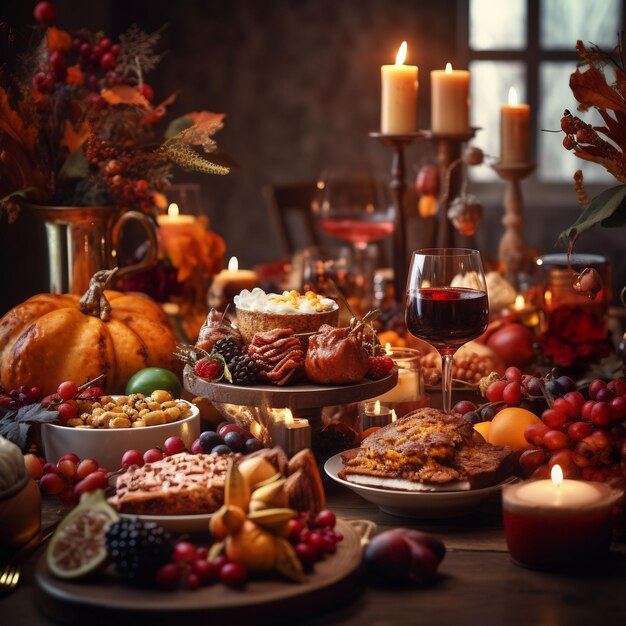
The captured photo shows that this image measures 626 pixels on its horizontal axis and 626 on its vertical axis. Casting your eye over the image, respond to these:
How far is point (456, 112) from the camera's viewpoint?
7.90 feet

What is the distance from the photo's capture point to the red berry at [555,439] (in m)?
1.38

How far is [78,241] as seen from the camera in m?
1.97

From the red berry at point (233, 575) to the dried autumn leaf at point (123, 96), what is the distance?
45.3 inches

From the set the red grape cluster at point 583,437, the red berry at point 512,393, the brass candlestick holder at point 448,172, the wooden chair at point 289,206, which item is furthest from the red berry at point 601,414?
the wooden chair at point 289,206

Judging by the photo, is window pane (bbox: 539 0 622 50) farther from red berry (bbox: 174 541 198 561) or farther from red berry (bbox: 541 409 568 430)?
red berry (bbox: 174 541 198 561)

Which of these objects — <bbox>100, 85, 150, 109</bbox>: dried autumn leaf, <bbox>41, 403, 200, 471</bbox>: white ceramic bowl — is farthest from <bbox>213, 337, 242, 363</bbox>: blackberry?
<bbox>100, 85, 150, 109</bbox>: dried autumn leaf

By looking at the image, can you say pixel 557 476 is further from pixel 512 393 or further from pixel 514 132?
pixel 514 132

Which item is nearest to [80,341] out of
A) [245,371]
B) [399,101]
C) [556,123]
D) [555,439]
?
[245,371]

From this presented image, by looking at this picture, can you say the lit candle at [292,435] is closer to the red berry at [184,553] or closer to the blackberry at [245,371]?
the blackberry at [245,371]

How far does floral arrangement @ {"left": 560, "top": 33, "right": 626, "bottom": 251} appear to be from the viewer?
1466mm

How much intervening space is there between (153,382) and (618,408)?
775 mm

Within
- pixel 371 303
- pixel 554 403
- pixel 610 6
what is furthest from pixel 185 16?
pixel 554 403

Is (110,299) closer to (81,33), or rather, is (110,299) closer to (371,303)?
(81,33)

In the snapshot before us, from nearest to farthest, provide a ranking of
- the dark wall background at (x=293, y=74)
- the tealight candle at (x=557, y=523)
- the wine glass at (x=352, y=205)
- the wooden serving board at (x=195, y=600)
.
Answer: the wooden serving board at (x=195, y=600)
the tealight candle at (x=557, y=523)
the wine glass at (x=352, y=205)
the dark wall background at (x=293, y=74)
